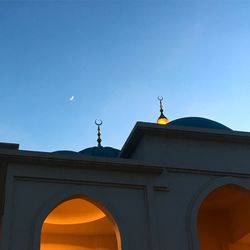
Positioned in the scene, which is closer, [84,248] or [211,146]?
[211,146]

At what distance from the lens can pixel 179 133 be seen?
11031 millimetres

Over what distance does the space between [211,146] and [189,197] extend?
139 cm

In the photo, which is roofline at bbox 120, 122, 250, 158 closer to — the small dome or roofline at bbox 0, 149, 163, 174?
roofline at bbox 0, 149, 163, 174

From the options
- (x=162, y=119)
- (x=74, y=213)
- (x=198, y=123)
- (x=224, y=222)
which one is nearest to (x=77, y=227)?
(x=74, y=213)

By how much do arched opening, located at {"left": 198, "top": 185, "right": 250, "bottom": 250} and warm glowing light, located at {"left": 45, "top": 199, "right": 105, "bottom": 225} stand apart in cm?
235

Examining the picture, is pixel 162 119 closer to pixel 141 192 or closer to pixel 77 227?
pixel 77 227

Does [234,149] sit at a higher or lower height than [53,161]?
higher

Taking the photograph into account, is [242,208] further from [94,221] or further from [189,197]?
[94,221]

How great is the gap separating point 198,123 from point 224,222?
7.66ft

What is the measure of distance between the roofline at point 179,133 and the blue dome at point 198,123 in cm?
72

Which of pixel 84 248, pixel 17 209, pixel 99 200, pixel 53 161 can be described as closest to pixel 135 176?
pixel 99 200

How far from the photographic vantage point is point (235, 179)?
35.3 ft

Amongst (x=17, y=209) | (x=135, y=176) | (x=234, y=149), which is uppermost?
(x=234, y=149)

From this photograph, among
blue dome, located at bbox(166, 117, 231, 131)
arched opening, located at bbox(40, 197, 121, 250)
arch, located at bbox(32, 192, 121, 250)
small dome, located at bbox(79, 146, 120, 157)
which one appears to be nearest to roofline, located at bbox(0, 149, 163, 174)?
arch, located at bbox(32, 192, 121, 250)
